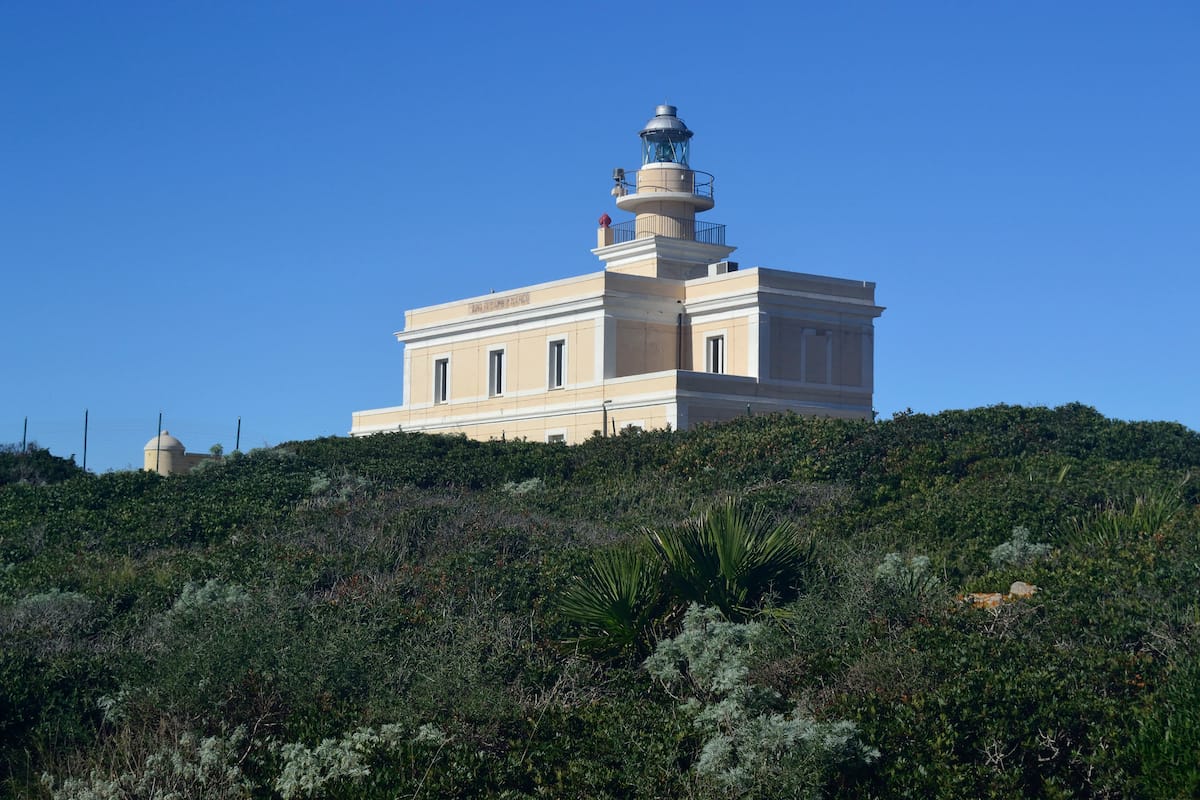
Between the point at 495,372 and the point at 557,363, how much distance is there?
2.75 metres

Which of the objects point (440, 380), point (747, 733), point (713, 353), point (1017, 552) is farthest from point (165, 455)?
point (747, 733)

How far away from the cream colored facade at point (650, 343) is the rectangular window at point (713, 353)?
0.04 metres

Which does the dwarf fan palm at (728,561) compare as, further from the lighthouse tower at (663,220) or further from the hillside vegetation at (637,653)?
the lighthouse tower at (663,220)

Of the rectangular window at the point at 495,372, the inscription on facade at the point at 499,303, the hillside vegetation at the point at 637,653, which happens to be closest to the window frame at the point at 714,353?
the inscription on facade at the point at 499,303

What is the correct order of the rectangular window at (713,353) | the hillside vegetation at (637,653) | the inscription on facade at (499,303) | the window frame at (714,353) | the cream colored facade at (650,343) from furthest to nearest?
the inscription on facade at (499,303) → the rectangular window at (713,353) → the window frame at (714,353) → the cream colored facade at (650,343) → the hillside vegetation at (637,653)

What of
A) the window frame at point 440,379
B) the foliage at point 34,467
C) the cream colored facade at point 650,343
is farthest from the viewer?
the window frame at point 440,379

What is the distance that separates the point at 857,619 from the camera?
1201 centimetres

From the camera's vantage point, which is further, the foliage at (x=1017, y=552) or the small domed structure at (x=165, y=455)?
the small domed structure at (x=165, y=455)

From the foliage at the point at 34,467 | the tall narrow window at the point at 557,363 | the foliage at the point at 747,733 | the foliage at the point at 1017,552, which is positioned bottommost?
the foliage at the point at 747,733

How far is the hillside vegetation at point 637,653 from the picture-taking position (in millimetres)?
9805

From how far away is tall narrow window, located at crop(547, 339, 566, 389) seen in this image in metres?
40.5

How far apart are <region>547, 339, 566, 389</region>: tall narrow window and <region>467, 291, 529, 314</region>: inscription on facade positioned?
1653 millimetres

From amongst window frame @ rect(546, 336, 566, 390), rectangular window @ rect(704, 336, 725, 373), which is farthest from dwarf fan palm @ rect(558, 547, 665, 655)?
window frame @ rect(546, 336, 566, 390)

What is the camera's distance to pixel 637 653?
12695 mm
